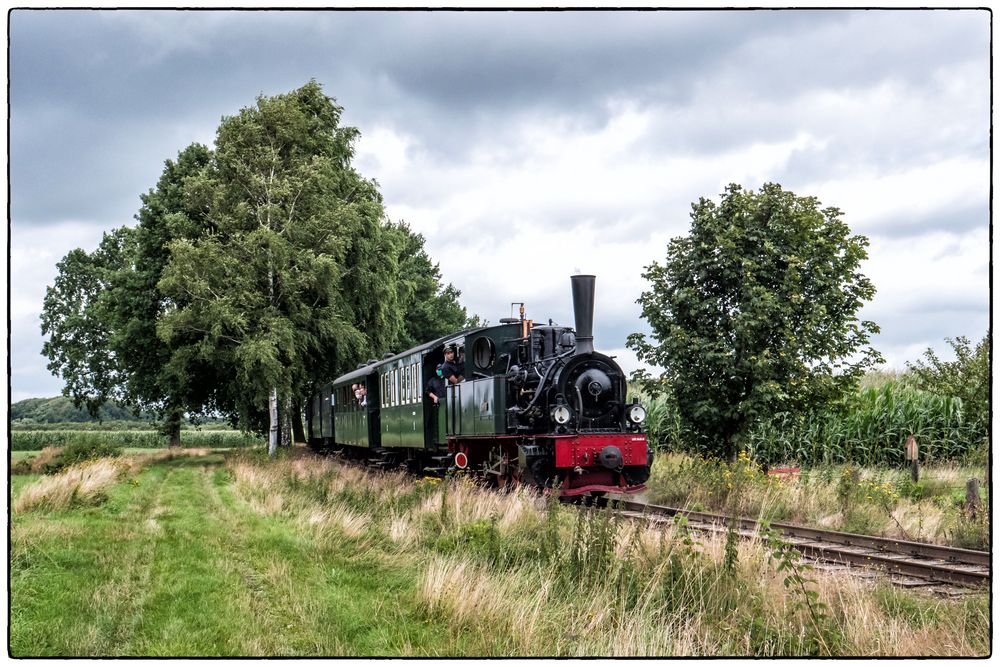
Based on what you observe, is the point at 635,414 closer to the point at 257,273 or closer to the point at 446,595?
the point at 446,595

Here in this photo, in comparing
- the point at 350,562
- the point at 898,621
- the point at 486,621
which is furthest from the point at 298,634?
the point at 898,621

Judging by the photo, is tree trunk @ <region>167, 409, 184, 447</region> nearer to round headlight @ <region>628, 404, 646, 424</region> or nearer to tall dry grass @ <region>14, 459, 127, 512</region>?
tall dry grass @ <region>14, 459, 127, 512</region>

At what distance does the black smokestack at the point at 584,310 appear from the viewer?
15.7 meters

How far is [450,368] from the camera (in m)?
18.5

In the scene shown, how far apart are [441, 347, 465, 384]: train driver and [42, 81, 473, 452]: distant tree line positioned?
37.9ft

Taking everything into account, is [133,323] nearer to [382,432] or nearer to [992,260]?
[382,432]

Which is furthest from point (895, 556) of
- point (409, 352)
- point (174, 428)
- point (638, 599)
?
point (174, 428)

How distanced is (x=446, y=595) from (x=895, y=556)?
5900 millimetres

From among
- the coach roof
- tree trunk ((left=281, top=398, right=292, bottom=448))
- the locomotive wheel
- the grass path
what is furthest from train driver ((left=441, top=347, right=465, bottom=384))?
tree trunk ((left=281, top=398, right=292, bottom=448))

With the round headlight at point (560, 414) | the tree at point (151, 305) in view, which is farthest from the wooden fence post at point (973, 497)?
the tree at point (151, 305)

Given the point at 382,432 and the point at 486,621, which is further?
the point at 382,432

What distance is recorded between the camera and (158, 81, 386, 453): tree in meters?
29.4

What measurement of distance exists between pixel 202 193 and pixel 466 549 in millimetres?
23984

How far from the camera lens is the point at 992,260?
5.81m
